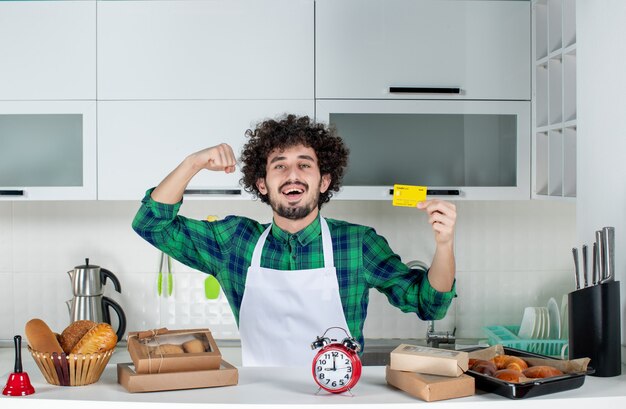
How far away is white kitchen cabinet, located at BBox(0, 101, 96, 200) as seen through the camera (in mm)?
2930

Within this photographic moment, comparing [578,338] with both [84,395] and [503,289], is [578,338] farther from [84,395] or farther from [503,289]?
[503,289]

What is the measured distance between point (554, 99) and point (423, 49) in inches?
20.0

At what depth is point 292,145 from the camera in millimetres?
2391

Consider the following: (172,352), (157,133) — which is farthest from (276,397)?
(157,133)

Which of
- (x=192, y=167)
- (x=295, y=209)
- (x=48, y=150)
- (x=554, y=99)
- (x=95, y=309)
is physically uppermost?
(x=554, y=99)

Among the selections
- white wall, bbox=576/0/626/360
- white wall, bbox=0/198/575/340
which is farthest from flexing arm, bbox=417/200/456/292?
white wall, bbox=0/198/575/340

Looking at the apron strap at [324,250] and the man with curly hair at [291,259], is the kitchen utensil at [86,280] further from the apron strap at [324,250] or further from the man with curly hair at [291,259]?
the apron strap at [324,250]

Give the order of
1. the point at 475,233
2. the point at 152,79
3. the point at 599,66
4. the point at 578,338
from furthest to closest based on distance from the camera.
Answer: the point at 475,233 < the point at 152,79 < the point at 599,66 < the point at 578,338

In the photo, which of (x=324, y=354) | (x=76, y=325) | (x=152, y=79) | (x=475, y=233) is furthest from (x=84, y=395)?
(x=475, y=233)

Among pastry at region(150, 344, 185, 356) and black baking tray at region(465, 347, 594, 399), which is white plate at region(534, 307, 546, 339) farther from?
pastry at region(150, 344, 185, 356)

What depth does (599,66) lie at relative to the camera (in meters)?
2.31

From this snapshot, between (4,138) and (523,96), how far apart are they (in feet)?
6.41

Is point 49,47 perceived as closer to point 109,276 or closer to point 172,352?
point 109,276

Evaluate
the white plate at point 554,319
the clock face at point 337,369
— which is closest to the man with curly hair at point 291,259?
the clock face at point 337,369
